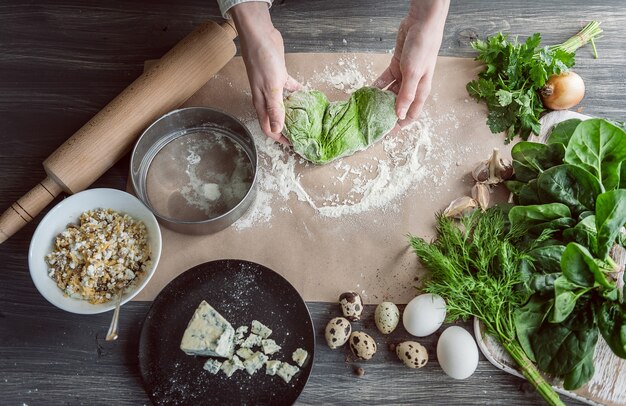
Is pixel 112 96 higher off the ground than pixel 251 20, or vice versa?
pixel 251 20

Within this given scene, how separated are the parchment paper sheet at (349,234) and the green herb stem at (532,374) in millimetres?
393

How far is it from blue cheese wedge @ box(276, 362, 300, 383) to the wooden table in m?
0.11

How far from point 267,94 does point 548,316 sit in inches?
48.2

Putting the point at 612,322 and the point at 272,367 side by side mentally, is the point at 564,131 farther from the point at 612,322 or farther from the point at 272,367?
the point at 272,367

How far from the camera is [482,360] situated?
1.96 meters

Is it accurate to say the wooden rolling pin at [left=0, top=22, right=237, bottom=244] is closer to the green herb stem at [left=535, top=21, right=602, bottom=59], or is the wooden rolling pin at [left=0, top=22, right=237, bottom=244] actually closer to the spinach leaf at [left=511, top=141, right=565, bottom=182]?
the spinach leaf at [left=511, top=141, right=565, bottom=182]

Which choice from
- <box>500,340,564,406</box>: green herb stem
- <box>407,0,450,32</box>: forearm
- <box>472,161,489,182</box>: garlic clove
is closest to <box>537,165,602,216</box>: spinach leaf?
<box>472,161,489,182</box>: garlic clove

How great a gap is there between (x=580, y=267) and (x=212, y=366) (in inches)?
49.2

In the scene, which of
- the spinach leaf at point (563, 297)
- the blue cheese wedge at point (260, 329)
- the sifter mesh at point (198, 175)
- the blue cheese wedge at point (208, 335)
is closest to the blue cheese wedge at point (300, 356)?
the blue cheese wedge at point (260, 329)

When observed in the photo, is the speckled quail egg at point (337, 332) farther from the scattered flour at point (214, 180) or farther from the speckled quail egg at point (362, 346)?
the scattered flour at point (214, 180)

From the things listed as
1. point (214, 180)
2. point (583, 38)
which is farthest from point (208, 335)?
point (583, 38)

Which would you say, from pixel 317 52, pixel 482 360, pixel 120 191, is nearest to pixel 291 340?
pixel 482 360

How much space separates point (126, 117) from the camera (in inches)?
79.8

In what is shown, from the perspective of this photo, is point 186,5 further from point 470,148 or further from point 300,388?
point 300,388
